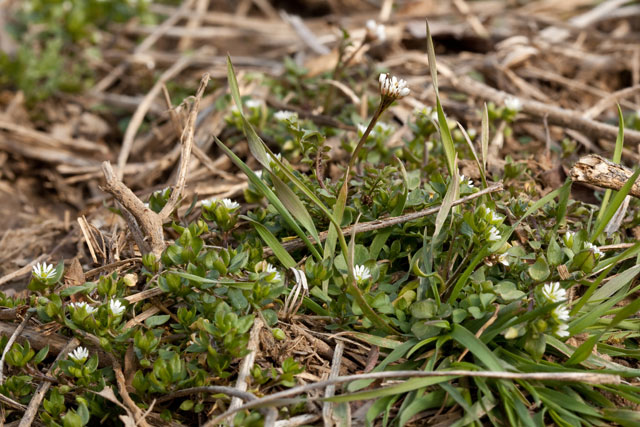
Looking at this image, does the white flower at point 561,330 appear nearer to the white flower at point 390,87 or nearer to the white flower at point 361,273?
the white flower at point 361,273

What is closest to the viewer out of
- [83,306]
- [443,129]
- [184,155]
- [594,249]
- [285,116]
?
[83,306]

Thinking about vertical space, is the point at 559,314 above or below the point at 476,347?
above

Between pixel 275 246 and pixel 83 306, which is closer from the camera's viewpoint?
pixel 83 306

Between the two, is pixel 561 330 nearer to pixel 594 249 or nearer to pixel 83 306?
pixel 594 249

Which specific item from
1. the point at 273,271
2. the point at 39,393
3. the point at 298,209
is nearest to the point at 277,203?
the point at 298,209

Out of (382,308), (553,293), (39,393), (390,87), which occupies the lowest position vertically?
(39,393)

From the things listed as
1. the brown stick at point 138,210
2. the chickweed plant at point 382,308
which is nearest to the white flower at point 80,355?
the chickweed plant at point 382,308

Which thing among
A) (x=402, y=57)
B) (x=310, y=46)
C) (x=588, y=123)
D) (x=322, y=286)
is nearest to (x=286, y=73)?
(x=310, y=46)
